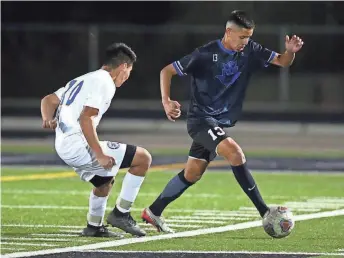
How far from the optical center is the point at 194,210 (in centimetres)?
1460

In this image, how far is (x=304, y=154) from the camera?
2383 centimetres

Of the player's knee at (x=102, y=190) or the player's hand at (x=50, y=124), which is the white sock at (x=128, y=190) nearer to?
the player's knee at (x=102, y=190)

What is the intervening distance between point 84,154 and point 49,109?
60 cm

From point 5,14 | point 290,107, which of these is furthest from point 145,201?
point 5,14

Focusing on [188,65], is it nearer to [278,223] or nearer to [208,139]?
[208,139]

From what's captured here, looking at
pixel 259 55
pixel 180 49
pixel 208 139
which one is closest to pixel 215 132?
pixel 208 139

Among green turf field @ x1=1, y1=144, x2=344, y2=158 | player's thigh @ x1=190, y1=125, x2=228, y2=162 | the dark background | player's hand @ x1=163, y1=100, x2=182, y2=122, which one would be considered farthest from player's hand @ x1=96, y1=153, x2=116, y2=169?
the dark background

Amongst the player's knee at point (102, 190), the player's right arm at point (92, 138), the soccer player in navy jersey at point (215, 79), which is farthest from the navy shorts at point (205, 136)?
the player's right arm at point (92, 138)

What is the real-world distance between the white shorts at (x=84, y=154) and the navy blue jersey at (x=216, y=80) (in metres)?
1.01

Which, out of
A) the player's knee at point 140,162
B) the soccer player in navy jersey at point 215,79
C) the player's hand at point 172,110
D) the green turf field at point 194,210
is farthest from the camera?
the soccer player in navy jersey at point 215,79

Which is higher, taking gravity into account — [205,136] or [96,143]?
[96,143]

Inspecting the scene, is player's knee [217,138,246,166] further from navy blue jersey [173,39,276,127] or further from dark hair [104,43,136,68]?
dark hair [104,43,136,68]

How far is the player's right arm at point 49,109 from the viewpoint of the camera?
1207 cm

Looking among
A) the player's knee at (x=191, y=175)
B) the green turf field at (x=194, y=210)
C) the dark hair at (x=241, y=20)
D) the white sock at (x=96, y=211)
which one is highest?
the dark hair at (x=241, y=20)
